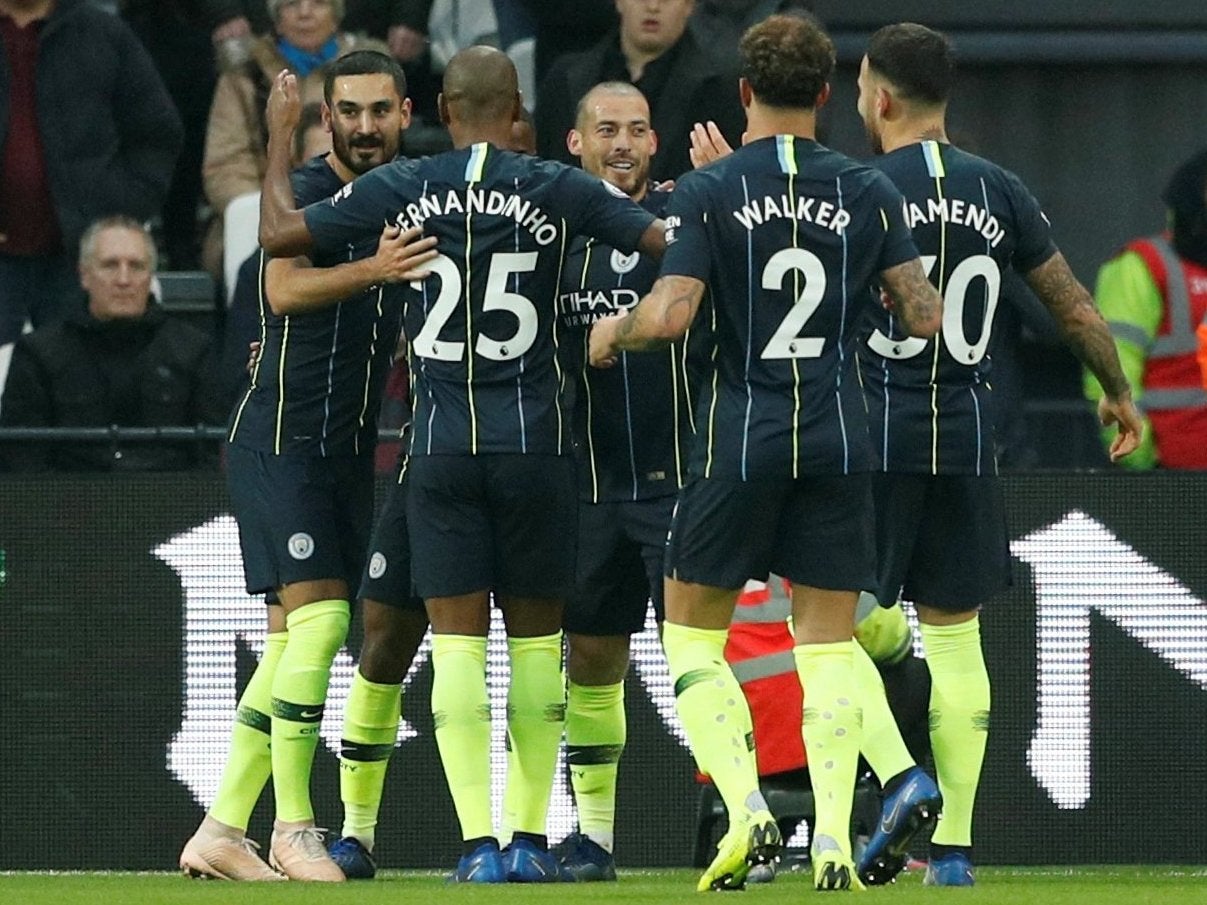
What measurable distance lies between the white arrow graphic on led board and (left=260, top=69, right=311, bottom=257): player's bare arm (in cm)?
295

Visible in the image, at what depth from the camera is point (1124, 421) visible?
8.45 m

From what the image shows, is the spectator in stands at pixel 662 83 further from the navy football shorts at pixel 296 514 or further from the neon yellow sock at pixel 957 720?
the neon yellow sock at pixel 957 720

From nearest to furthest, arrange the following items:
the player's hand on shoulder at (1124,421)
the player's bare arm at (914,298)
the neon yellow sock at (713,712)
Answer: the neon yellow sock at (713,712) → the player's bare arm at (914,298) → the player's hand on shoulder at (1124,421)

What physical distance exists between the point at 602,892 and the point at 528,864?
62cm

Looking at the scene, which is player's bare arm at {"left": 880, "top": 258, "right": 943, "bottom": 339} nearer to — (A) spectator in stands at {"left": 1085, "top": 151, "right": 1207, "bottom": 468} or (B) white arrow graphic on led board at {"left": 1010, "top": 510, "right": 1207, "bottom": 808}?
(B) white arrow graphic on led board at {"left": 1010, "top": 510, "right": 1207, "bottom": 808}

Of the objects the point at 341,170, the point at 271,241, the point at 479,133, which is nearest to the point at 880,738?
the point at 479,133

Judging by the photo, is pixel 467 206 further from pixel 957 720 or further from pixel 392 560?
pixel 957 720

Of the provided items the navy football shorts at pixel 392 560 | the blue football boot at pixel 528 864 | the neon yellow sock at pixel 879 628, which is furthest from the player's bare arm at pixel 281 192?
the neon yellow sock at pixel 879 628

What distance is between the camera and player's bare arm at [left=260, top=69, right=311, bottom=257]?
8.24 m

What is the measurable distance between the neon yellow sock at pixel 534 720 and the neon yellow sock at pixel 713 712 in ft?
2.75

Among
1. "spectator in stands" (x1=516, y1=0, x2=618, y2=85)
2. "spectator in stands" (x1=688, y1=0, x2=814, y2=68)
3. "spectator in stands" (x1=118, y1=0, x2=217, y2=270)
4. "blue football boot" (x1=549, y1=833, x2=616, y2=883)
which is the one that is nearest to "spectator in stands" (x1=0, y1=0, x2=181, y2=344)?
"spectator in stands" (x1=118, y1=0, x2=217, y2=270)

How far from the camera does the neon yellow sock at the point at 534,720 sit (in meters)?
8.53

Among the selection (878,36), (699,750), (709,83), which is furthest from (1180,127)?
(699,750)

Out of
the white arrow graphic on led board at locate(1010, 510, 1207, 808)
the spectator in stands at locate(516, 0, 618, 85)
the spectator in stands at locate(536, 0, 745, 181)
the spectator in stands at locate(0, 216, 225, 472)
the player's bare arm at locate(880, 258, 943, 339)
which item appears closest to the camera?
the player's bare arm at locate(880, 258, 943, 339)
